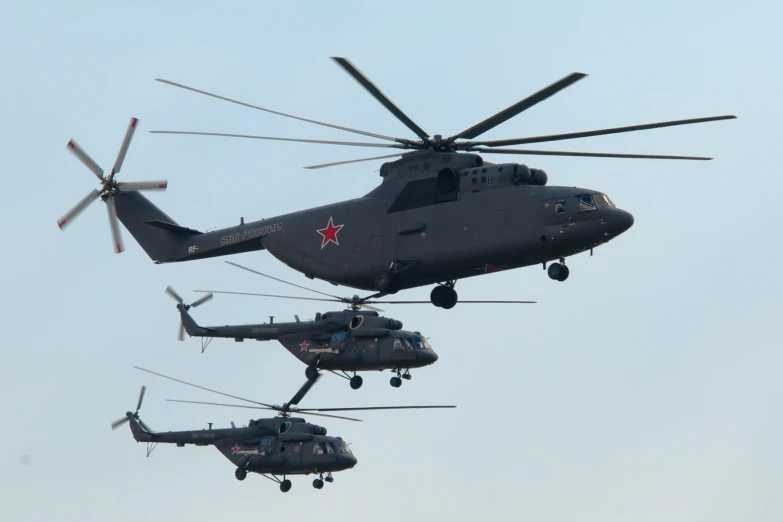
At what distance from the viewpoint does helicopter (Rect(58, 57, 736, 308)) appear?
1374 inches

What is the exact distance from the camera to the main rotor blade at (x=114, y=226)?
46312 mm

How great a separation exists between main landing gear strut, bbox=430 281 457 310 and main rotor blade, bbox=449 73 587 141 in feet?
16.5

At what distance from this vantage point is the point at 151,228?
158 ft

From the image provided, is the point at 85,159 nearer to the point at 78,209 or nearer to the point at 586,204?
the point at 78,209

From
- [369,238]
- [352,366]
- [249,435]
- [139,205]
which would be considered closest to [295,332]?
[352,366]

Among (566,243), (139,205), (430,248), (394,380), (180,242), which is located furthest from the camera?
(394,380)

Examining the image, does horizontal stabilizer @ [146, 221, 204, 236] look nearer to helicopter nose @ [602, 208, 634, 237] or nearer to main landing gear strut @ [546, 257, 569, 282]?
main landing gear strut @ [546, 257, 569, 282]

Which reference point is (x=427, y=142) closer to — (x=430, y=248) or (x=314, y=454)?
(x=430, y=248)

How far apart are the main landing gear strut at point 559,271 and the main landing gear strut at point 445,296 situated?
4557mm

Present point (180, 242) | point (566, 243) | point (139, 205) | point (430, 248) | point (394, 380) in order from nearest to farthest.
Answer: point (566, 243)
point (430, 248)
point (180, 242)
point (139, 205)
point (394, 380)

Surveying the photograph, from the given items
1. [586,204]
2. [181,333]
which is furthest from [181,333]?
[586,204]

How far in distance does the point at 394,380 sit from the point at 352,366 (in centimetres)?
220

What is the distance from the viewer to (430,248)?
1484 inches

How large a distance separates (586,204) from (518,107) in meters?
3.62
